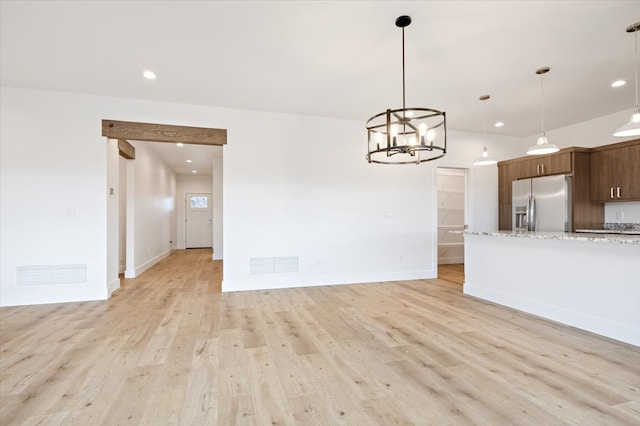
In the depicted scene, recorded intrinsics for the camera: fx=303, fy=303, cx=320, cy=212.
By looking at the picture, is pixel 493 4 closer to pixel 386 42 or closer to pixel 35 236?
pixel 386 42

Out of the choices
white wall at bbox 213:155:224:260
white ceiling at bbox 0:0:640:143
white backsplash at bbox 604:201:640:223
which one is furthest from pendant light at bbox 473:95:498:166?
white wall at bbox 213:155:224:260

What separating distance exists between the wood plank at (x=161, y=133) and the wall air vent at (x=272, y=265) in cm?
197

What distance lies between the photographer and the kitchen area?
291 centimetres

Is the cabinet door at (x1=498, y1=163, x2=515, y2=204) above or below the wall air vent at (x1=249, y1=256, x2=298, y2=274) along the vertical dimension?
above

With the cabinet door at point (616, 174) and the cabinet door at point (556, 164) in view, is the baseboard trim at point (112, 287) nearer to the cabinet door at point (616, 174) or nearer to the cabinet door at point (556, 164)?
the cabinet door at point (556, 164)

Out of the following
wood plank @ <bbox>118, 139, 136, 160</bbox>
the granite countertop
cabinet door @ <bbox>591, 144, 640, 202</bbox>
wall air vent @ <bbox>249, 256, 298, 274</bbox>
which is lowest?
wall air vent @ <bbox>249, 256, 298, 274</bbox>

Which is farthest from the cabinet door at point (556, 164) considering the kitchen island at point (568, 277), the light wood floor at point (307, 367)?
the light wood floor at point (307, 367)

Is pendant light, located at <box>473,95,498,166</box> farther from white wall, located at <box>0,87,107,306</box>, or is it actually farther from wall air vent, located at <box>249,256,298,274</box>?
white wall, located at <box>0,87,107,306</box>

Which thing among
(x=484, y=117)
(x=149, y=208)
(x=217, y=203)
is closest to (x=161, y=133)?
(x=149, y=208)

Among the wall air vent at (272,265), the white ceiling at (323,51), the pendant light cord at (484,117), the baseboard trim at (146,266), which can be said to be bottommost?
the baseboard trim at (146,266)

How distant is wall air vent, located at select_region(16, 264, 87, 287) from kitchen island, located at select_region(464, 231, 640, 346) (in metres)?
5.61

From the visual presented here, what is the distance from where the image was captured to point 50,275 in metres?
4.09

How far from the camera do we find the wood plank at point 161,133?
4.35 meters

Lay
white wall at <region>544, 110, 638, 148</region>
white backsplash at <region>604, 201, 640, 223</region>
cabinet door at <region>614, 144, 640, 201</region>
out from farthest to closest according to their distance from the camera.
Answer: white wall at <region>544, 110, 638, 148</region> < white backsplash at <region>604, 201, 640, 223</region> < cabinet door at <region>614, 144, 640, 201</region>
